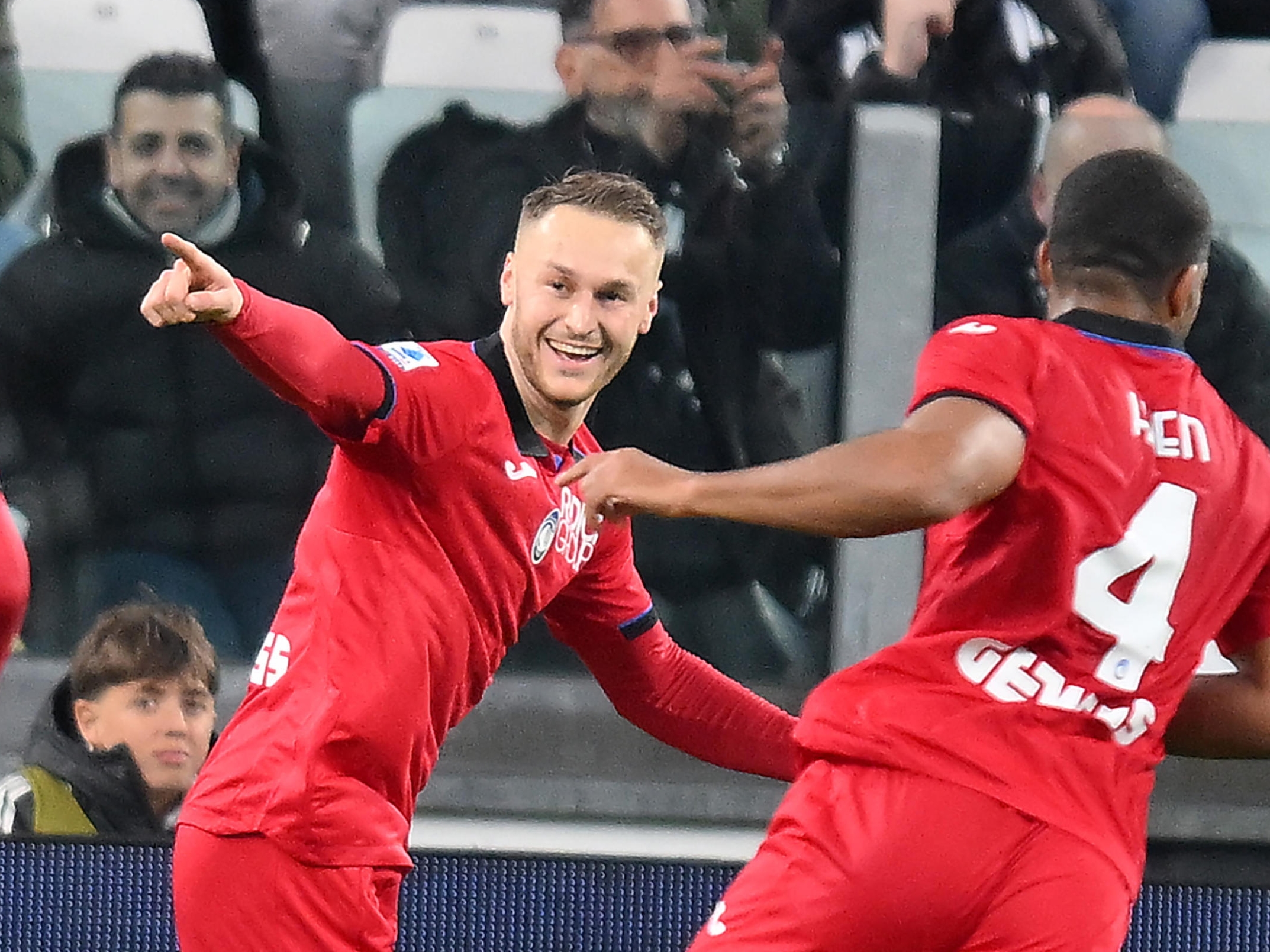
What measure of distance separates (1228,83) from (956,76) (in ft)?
2.34

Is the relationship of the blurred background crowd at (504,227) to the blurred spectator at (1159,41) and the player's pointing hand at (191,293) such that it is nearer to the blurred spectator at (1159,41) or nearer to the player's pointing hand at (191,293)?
the blurred spectator at (1159,41)

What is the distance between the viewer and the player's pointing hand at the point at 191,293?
2086 mm

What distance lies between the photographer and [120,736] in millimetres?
3260

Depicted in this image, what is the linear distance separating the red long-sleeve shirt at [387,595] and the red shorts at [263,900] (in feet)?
0.07

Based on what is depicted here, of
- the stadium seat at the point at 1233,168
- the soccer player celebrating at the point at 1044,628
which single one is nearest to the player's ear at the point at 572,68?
the stadium seat at the point at 1233,168

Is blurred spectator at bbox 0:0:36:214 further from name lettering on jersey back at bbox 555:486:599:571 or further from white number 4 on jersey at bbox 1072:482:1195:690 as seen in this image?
white number 4 on jersey at bbox 1072:482:1195:690

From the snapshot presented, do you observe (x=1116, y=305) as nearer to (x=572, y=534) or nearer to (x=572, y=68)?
(x=572, y=534)

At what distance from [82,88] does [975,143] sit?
2099 mm

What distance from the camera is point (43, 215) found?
4348 millimetres

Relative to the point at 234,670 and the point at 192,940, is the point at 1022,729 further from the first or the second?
the point at 234,670

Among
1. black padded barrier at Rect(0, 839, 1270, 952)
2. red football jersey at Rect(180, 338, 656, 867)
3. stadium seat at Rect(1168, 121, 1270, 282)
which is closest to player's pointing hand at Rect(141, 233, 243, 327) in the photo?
red football jersey at Rect(180, 338, 656, 867)

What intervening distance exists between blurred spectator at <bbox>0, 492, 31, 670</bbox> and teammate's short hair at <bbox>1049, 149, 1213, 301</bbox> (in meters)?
1.23

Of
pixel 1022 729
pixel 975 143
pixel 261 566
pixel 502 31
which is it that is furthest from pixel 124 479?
pixel 1022 729

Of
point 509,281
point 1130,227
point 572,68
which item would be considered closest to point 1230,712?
point 1130,227
